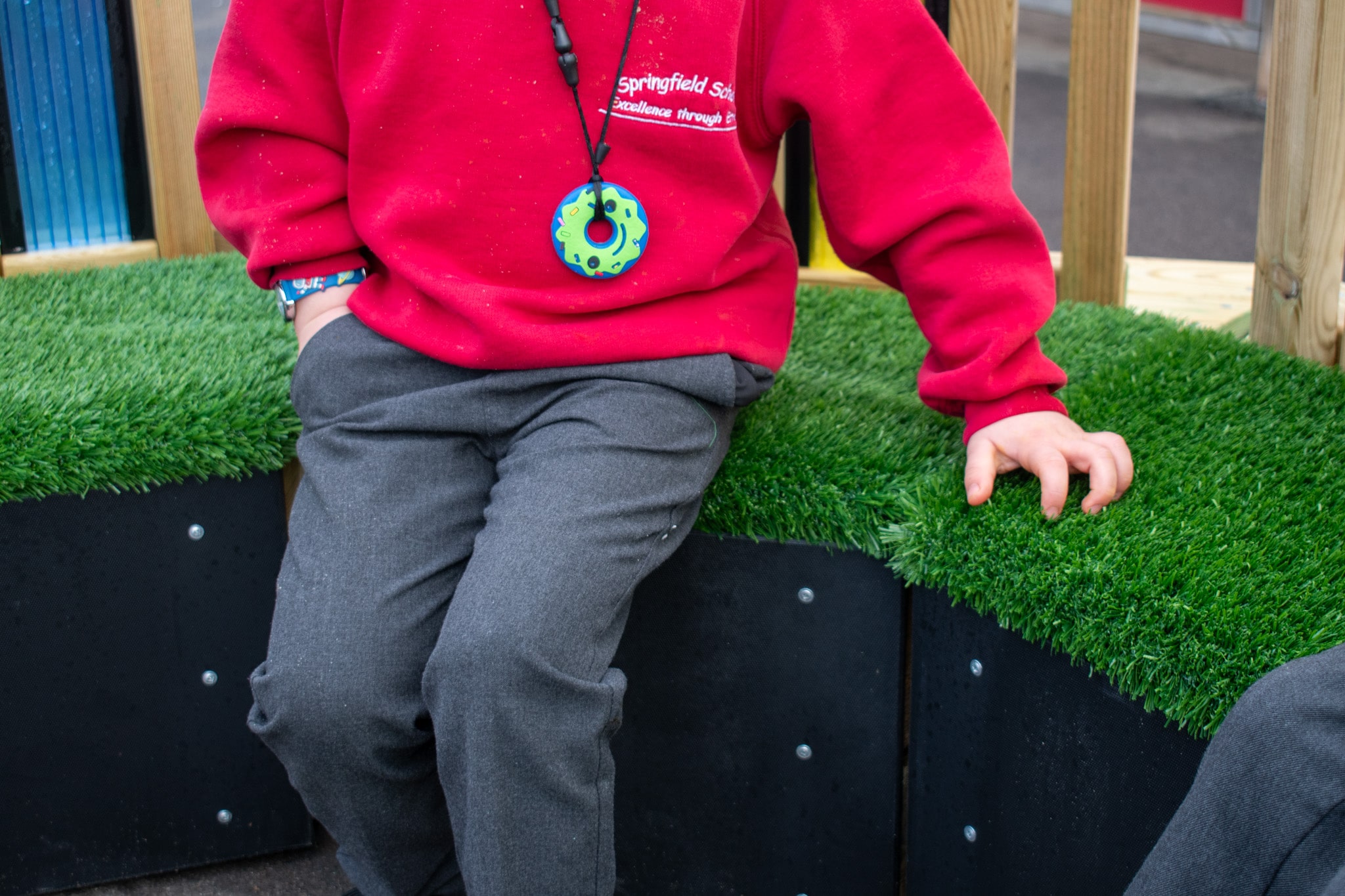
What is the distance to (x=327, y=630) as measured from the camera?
0.98 m

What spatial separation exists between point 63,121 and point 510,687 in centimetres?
133

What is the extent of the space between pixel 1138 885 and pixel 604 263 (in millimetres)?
638

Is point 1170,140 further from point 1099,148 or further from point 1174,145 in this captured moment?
point 1099,148

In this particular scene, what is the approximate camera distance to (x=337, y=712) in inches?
37.9

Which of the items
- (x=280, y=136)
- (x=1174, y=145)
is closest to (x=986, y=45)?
(x=280, y=136)

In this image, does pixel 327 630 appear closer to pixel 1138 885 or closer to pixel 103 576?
pixel 103 576

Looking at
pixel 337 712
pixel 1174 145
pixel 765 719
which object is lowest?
pixel 1174 145

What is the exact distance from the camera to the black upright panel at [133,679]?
1.26 m

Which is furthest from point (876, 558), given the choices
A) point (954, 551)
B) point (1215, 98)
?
point (1215, 98)

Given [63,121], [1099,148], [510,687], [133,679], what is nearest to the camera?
[510,687]

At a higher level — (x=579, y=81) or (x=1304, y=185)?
(x=579, y=81)

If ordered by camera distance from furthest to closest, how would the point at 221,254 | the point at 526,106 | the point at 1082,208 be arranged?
the point at 221,254 → the point at 1082,208 → the point at 526,106

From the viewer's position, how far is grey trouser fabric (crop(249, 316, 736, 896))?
919 mm

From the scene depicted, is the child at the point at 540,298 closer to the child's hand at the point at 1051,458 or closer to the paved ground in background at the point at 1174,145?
the child's hand at the point at 1051,458
